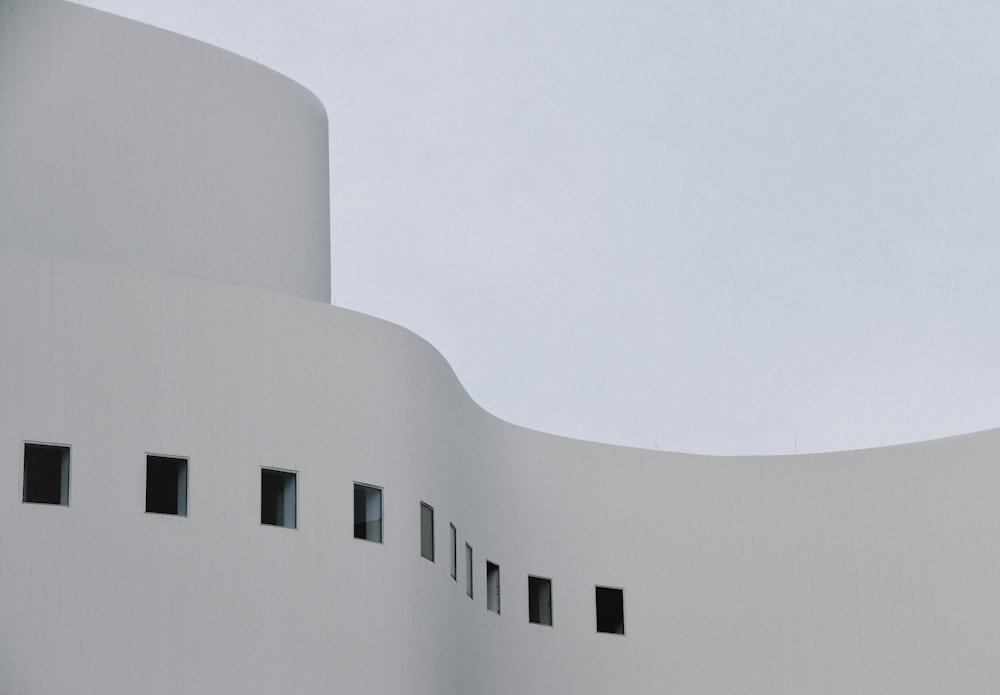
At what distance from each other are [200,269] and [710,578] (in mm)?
10959

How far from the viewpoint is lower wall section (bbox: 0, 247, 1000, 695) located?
58.3ft

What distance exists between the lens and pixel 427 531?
69.6 feet

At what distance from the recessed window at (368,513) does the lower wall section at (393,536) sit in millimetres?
134

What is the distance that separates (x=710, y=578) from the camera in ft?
90.3

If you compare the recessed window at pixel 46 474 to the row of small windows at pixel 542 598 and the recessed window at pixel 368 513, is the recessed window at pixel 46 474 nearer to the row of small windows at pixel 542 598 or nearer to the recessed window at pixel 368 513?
the recessed window at pixel 368 513

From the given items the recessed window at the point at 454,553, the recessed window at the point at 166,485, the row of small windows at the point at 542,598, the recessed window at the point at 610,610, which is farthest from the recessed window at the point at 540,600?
the recessed window at the point at 166,485

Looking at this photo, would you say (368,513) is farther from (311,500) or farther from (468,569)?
(468,569)

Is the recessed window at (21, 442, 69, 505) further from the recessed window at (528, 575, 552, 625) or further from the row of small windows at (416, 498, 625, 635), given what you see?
the recessed window at (528, 575, 552, 625)

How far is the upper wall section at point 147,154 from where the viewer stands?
70.4ft

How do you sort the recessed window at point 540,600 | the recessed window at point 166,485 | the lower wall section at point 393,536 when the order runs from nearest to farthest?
the lower wall section at point 393,536, the recessed window at point 166,485, the recessed window at point 540,600

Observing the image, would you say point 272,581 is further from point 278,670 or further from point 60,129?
point 60,129

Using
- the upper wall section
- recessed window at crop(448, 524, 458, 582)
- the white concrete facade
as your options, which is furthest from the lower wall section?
the upper wall section

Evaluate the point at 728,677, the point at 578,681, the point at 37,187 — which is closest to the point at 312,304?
the point at 37,187

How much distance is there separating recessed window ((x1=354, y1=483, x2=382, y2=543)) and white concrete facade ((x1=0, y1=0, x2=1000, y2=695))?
4.8 inches
